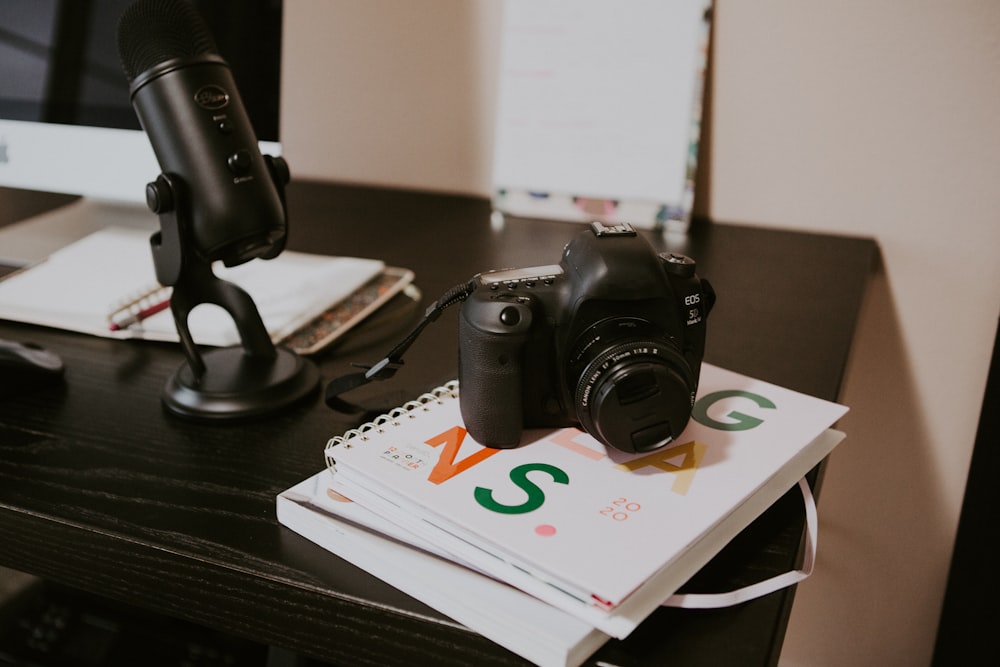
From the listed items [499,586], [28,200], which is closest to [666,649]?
[499,586]

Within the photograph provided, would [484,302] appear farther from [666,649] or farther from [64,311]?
[64,311]

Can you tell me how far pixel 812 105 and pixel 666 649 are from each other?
70 cm

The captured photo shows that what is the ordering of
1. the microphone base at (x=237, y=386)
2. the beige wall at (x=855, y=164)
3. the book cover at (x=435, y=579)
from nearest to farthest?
the book cover at (x=435, y=579) → the microphone base at (x=237, y=386) → the beige wall at (x=855, y=164)

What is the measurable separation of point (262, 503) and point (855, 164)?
0.72 metres

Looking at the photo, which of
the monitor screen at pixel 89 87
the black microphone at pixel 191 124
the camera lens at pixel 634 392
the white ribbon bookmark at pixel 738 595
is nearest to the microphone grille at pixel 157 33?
the black microphone at pixel 191 124

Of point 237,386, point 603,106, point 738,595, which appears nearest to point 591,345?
point 738,595

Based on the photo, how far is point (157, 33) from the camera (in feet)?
1.93

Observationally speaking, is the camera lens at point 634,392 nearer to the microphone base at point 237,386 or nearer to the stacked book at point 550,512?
the stacked book at point 550,512

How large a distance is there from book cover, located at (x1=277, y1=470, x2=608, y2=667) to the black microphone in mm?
187

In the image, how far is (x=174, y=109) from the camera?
588 millimetres

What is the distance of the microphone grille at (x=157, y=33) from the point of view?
59cm

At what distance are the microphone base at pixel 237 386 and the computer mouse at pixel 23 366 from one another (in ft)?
0.28

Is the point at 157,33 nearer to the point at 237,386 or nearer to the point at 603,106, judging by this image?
the point at 237,386

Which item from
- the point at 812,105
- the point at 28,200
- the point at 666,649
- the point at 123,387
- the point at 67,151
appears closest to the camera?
the point at 666,649
